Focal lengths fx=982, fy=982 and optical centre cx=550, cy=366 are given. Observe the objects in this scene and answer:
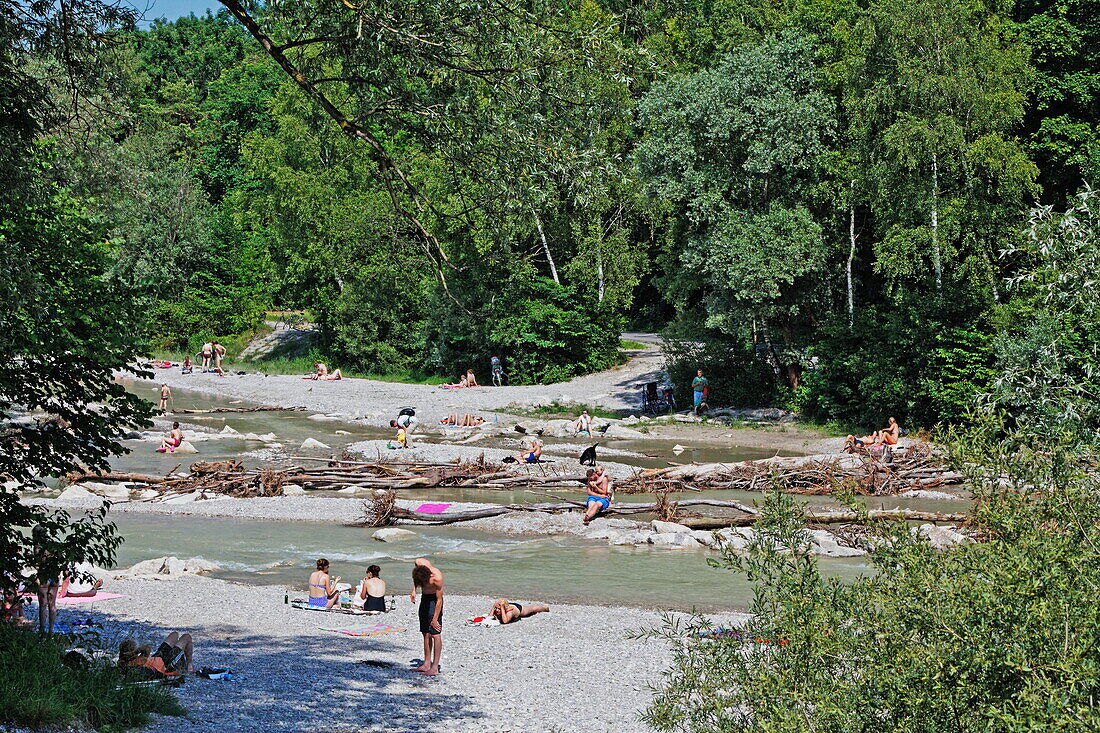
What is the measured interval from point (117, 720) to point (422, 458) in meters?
20.5

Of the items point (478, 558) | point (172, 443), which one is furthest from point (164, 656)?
point (172, 443)

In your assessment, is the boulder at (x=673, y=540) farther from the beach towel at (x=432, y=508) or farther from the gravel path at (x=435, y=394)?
the gravel path at (x=435, y=394)

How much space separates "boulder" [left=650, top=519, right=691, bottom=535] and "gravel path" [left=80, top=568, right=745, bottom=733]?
4964 millimetres

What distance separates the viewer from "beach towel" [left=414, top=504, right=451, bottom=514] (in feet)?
73.5

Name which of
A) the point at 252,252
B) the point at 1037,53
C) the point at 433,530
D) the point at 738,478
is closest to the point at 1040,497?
the point at 433,530

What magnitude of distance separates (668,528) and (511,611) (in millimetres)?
6548

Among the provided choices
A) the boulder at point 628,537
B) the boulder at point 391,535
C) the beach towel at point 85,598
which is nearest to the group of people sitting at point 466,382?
the boulder at point 391,535

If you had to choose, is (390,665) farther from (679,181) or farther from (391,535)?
(679,181)

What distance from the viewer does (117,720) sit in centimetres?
825

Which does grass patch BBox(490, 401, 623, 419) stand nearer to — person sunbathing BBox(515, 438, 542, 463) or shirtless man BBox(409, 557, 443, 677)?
person sunbathing BBox(515, 438, 542, 463)

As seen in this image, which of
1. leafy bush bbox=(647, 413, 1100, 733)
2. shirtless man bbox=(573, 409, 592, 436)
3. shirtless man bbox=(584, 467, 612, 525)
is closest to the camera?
leafy bush bbox=(647, 413, 1100, 733)

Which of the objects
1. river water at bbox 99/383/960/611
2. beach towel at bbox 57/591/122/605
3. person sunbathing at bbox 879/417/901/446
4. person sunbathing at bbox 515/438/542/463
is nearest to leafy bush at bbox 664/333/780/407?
person sunbathing at bbox 879/417/901/446

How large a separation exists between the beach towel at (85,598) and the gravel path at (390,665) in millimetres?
272

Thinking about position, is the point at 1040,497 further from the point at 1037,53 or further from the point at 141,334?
the point at 1037,53
